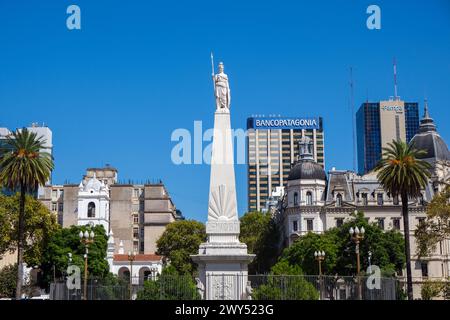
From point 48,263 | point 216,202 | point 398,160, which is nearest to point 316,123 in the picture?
point 48,263

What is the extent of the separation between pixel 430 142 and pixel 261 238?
26.0 meters

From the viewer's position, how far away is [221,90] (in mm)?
42781

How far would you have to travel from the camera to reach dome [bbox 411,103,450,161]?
8825 centimetres

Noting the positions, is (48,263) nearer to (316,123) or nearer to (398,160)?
(398,160)

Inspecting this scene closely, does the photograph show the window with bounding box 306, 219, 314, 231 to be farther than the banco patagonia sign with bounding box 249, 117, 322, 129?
No

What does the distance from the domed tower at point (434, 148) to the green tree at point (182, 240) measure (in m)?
30.3

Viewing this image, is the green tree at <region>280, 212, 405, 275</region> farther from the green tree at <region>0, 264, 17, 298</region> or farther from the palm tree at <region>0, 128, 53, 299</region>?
the palm tree at <region>0, 128, 53, 299</region>

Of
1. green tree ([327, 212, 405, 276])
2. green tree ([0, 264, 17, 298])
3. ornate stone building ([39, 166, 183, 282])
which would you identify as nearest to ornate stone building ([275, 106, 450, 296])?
green tree ([327, 212, 405, 276])

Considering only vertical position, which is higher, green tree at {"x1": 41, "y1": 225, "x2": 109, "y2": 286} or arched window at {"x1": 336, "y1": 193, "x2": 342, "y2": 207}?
arched window at {"x1": 336, "y1": 193, "x2": 342, "y2": 207}

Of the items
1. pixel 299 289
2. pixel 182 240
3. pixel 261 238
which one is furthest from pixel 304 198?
pixel 299 289

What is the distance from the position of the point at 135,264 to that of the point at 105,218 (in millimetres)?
8146

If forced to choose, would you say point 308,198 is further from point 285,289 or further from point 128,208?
point 285,289

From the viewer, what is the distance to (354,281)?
41.4 metres
